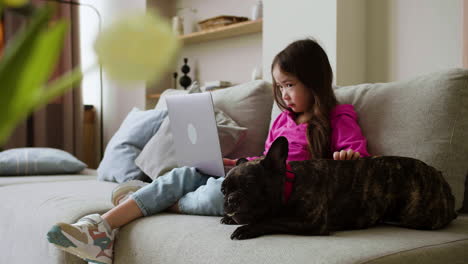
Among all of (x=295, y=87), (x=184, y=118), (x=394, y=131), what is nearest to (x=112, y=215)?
(x=184, y=118)

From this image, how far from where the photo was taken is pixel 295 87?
1844mm

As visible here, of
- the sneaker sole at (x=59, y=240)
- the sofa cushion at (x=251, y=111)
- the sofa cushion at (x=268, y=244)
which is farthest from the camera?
the sofa cushion at (x=251, y=111)

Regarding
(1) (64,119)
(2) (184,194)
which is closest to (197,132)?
(2) (184,194)

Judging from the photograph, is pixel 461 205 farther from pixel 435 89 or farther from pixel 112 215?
pixel 112 215

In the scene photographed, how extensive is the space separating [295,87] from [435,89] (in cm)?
51

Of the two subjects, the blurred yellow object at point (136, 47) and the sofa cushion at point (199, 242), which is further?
the sofa cushion at point (199, 242)

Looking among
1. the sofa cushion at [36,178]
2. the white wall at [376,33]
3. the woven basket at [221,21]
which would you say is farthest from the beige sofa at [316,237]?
the woven basket at [221,21]

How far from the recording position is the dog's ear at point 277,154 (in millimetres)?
1299

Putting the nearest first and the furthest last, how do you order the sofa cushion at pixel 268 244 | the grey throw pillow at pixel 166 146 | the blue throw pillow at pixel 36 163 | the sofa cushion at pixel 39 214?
the sofa cushion at pixel 268 244 → the sofa cushion at pixel 39 214 → the grey throw pillow at pixel 166 146 → the blue throw pillow at pixel 36 163

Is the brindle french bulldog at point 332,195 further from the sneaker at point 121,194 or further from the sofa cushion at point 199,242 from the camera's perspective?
the sneaker at point 121,194

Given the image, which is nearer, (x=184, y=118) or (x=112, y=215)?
(x=112, y=215)

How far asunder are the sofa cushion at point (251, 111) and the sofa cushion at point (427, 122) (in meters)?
0.61

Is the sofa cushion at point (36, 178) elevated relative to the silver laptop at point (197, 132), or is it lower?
lower

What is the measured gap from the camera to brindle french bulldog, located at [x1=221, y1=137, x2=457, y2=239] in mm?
1266
